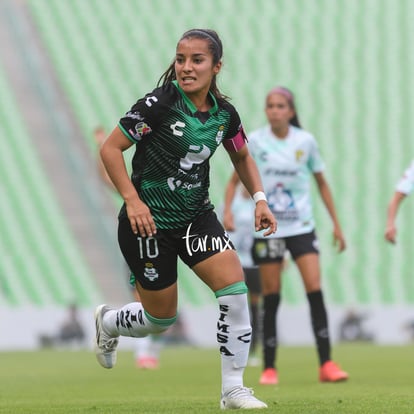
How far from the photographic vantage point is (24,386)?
28.9 feet

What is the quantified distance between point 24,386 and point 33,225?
43.8ft

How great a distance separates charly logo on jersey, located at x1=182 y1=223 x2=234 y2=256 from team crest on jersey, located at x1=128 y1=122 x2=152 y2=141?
0.57m

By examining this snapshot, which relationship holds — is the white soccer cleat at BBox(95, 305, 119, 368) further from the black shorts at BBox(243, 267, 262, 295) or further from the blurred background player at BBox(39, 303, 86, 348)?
the blurred background player at BBox(39, 303, 86, 348)

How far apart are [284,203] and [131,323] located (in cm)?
282

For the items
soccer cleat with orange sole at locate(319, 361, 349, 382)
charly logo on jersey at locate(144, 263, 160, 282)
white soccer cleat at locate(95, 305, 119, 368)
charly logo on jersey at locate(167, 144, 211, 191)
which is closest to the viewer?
charly logo on jersey at locate(167, 144, 211, 191)

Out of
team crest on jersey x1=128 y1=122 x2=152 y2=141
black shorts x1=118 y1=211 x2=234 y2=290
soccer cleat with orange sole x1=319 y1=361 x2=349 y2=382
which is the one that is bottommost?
soccer cleat with orange sole x1=319 y1=361 x2=349 y2=382

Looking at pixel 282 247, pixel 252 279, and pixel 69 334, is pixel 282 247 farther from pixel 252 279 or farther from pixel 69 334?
pixel 69 334

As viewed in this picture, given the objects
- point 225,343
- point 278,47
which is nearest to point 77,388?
point 225,343

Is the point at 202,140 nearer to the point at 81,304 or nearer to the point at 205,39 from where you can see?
the point at 205,39

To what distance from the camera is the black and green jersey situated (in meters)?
5.75

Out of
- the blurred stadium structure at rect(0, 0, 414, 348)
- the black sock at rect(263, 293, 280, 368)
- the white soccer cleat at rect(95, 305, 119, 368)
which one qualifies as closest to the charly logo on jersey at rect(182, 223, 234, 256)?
the white soccer cleat at rect(95, 305, 119, 368)

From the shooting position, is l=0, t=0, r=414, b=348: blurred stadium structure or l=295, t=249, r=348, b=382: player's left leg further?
l=0, t=0, r=414, b=348: blurred stadium structure

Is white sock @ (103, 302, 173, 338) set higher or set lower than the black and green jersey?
lower

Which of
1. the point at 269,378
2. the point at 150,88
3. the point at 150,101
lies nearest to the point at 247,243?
the point at 269,378
